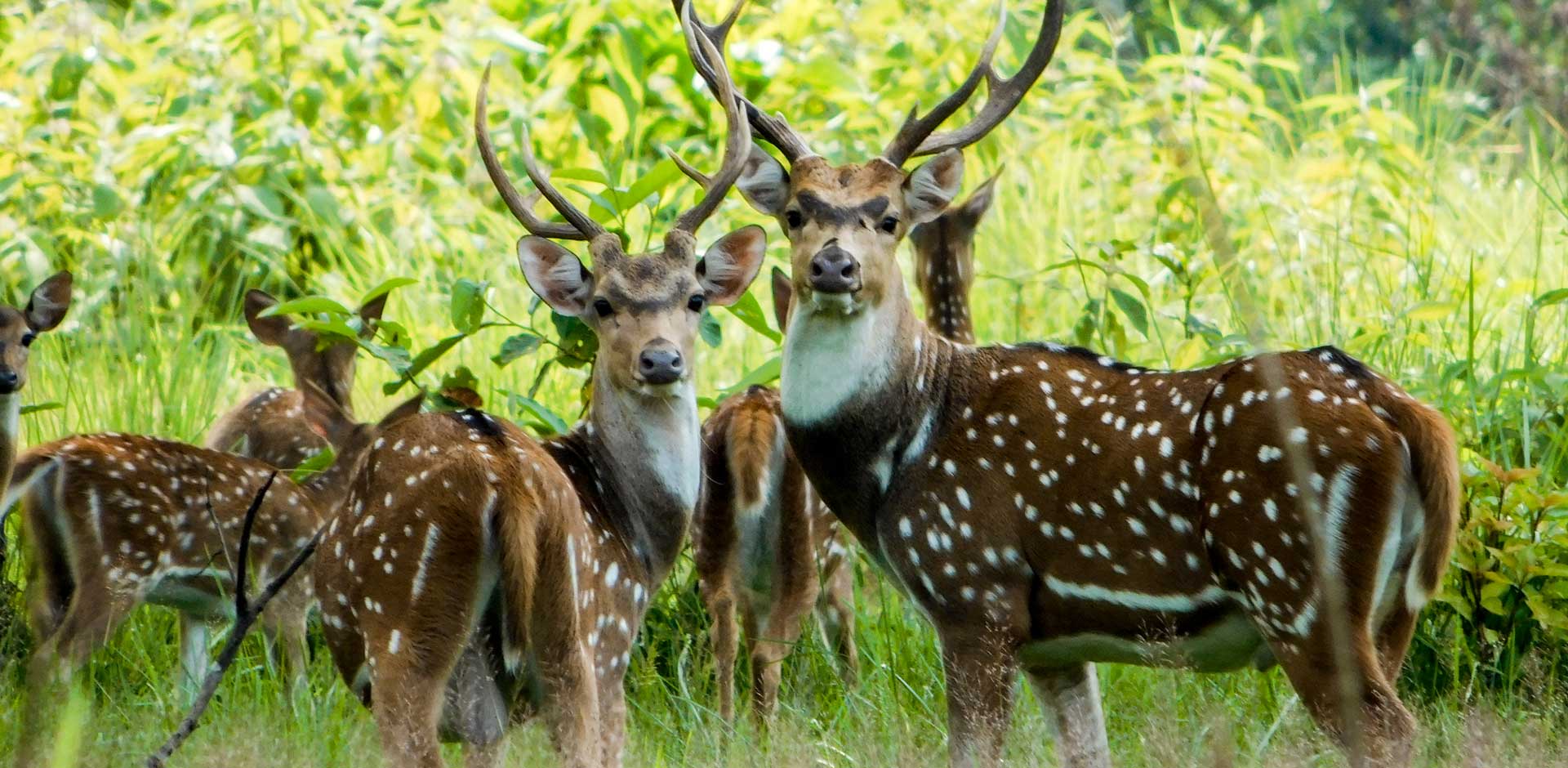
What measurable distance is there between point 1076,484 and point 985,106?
1458 mm

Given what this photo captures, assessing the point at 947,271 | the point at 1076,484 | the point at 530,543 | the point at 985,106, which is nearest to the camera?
the point at 530,543

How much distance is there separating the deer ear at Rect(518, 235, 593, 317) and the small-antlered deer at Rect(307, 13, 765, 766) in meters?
0.02

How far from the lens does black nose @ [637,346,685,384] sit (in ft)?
16.8

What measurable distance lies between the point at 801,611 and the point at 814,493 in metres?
0.41

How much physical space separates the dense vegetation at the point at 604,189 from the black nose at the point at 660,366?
1.12 metres

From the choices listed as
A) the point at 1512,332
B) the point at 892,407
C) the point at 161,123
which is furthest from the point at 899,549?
the point at 161,123

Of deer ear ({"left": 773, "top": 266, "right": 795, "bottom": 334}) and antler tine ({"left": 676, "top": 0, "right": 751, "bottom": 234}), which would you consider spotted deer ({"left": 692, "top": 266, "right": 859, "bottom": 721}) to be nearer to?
deer ear ({"left": 773, "top": 266, "right": 795, "bottom": 334})

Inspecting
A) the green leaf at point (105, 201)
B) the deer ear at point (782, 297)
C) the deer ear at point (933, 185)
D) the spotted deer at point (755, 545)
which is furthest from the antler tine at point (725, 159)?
the green leaf at point (105, 201)

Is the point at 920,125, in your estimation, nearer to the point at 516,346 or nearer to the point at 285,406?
the point at 516,346

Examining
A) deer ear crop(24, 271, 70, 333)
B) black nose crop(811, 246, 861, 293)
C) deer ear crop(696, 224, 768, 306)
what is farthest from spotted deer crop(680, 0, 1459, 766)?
deer ear crop(24, 271, 70, 333)

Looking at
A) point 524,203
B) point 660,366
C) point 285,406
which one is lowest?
point 285,406

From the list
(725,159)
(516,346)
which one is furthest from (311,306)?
(725,159)

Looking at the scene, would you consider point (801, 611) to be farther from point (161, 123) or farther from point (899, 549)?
point (161, 123)

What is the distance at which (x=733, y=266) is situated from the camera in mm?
5750
